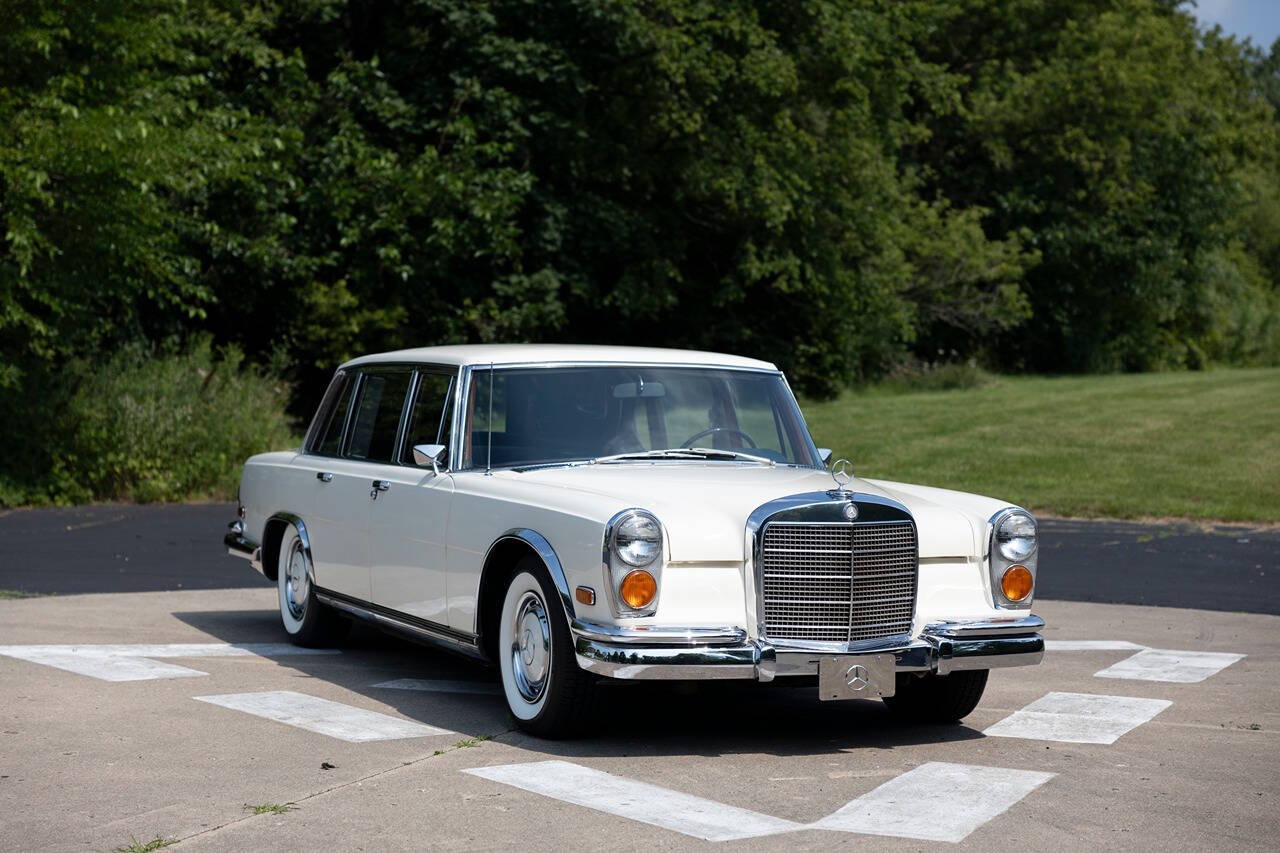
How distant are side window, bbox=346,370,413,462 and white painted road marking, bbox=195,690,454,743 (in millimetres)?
1474

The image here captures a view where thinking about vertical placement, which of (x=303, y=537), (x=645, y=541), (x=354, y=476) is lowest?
(x=303, y=537)

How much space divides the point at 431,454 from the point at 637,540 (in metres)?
1.74

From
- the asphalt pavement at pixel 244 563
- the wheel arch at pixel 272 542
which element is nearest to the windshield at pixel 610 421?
the wheel arch at pixel 272 542

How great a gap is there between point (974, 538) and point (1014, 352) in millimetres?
44522

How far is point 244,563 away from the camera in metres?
14.1

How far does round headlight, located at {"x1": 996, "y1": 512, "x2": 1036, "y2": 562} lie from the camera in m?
7.35

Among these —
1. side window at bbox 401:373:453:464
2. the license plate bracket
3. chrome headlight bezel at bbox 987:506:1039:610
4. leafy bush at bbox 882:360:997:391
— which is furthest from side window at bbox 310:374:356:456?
leafy bush at bbox 882:360:997:391

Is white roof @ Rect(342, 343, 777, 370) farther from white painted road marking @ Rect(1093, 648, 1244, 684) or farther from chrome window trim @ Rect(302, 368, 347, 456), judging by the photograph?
white painted road marking @ Rect(1093, 648, 1244, 684)

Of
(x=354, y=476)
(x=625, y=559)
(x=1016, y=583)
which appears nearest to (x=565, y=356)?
(x=354, y=476)

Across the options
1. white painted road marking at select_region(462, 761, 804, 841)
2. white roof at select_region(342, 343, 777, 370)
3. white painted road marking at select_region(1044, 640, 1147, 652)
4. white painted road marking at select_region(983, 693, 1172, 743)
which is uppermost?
white roof at select_region(342, 343, 777, 370)

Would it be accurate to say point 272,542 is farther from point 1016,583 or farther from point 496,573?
point 1016,583

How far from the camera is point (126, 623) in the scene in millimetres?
10609

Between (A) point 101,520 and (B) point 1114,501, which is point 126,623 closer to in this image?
(A) point 101,520

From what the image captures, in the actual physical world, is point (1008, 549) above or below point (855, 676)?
above
